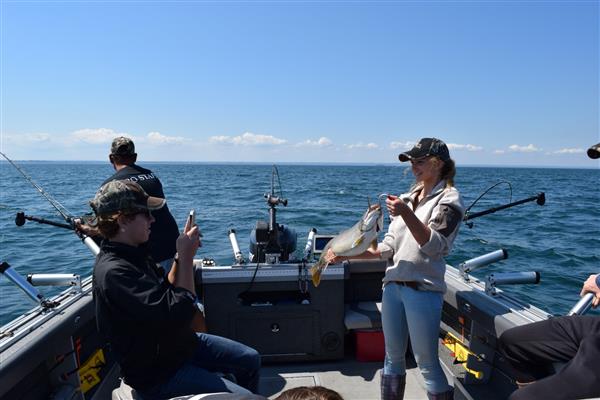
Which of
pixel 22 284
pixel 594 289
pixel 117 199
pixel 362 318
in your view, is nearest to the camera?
pixel 117 199

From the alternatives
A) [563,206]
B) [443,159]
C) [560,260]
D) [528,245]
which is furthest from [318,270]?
[563,206]

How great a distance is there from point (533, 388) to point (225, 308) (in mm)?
2884

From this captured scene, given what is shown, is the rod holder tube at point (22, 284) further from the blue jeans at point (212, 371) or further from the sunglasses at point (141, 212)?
the sunglasses at point (141, 212)

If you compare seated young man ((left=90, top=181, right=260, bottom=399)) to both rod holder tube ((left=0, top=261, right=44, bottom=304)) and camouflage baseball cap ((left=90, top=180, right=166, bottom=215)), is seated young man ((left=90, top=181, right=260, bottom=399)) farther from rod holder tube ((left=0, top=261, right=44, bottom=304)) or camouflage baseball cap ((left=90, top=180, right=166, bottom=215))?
rod holder tube ((left=0, top=261, right=44, bottom=304))

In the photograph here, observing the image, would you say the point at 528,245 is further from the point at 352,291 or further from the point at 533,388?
the point at 533,388

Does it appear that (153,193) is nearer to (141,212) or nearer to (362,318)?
(141,212)

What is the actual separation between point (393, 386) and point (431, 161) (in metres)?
1.69

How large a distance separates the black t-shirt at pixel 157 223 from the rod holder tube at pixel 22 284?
895 mm

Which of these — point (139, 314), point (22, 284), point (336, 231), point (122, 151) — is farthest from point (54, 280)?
point (336, 231)

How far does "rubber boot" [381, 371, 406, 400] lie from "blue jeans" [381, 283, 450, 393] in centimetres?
14

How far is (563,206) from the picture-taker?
21859 millimetres

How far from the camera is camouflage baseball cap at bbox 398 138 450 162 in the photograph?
116 inches

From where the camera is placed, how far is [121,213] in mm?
2314

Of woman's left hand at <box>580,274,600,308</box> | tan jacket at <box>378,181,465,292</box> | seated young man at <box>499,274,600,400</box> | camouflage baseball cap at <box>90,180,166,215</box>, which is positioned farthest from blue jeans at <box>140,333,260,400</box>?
woman's left hand at <box>580,274,600,308</box>
